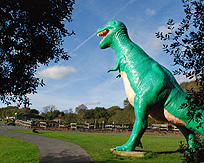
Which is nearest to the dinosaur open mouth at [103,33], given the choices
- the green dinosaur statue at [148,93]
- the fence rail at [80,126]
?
the green dinosaur statue at [148,93]

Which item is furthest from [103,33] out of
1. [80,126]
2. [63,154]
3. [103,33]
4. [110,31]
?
[80,126]

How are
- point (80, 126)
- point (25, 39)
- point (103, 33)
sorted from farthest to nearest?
point (80, 126) → point (103, 33) → point (25, 39)

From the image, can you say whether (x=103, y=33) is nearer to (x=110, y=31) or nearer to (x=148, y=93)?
(x=110, y=31)

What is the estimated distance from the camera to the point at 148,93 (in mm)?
4898

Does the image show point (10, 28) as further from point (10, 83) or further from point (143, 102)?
point (143, 102)

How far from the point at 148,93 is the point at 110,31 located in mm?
2624

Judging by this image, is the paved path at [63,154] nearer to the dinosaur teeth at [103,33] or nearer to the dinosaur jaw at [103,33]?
the dinosaur jaw at [103,33]

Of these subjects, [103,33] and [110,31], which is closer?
[110,31]

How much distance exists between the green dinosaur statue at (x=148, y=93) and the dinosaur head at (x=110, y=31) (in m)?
0.37

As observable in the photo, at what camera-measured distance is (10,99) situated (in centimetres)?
477

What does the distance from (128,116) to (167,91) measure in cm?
2310

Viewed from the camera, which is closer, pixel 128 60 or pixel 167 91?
pixel 167 91

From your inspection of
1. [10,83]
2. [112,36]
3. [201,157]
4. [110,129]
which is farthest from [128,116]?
Answer: [201,157]

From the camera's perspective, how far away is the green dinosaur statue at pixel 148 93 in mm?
4863
